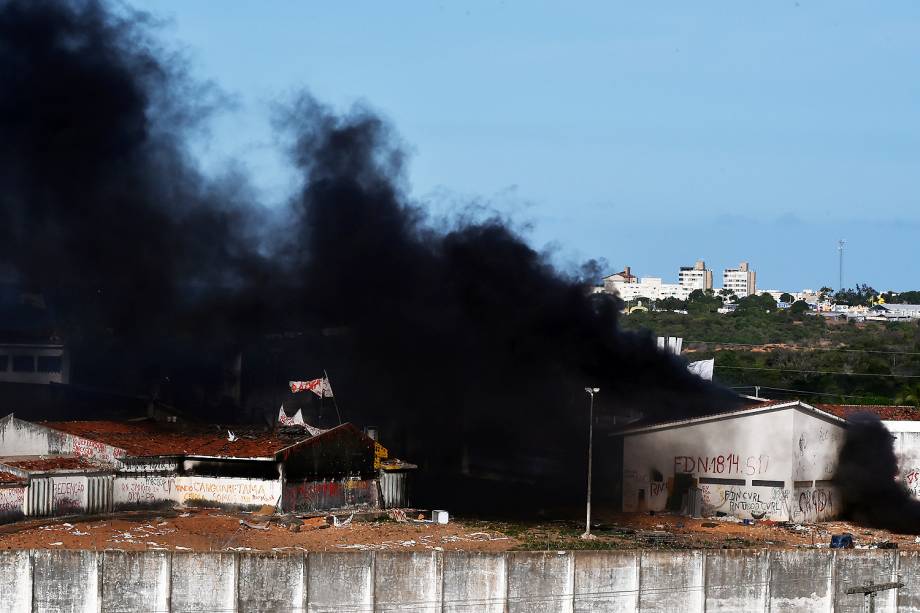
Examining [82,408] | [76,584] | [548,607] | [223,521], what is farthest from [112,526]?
[82,408]

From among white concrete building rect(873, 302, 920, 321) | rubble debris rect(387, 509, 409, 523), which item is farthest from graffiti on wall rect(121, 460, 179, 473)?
white concrete building rect(873, 302, 920, 321)

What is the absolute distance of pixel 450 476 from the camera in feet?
195

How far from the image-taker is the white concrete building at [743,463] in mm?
50406

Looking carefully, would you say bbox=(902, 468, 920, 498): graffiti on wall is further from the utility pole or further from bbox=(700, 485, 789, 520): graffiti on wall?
the utility pole

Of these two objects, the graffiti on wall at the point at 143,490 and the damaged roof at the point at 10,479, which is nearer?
the damaged roof at the point at 10,479

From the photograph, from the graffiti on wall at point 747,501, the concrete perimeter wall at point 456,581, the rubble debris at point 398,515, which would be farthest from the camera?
the graffiti on wall at point 747,501

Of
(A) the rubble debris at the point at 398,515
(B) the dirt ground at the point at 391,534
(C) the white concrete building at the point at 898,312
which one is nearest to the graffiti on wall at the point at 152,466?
(B) the dirt ground at the point at 391,534

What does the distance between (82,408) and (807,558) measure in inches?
1729

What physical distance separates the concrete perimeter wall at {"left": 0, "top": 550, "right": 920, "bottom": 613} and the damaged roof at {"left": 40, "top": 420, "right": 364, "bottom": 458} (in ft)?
56.6

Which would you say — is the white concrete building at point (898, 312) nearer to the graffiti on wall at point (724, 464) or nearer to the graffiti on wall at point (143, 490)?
the graffiti on wall at point (724, 464)

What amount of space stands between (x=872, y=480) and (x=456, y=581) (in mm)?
28719

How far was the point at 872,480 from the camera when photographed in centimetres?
5181

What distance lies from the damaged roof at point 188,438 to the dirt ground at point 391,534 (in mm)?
2224

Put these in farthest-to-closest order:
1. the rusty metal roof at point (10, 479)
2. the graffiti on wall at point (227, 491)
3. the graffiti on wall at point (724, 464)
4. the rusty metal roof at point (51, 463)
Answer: the graffiti on wall at point (724, 464) < the graffiti on wall at point (227, 491) < the rusty metal roof at point (51, 463) < the rusty metal roof at point (10, 479)
